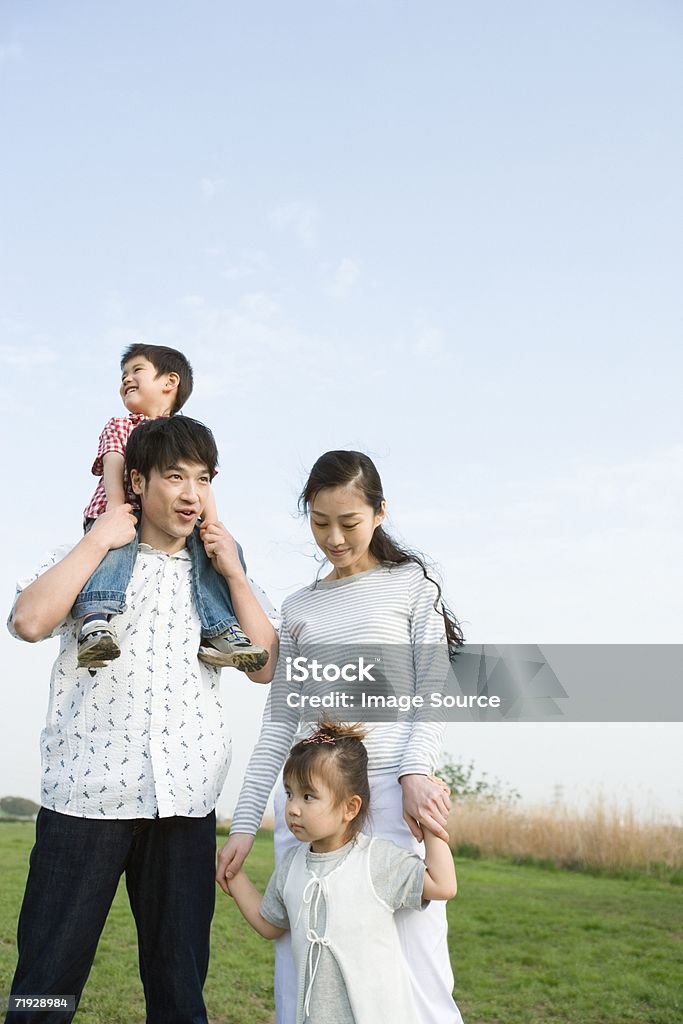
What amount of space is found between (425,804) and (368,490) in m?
0.78

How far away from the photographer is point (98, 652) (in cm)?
228

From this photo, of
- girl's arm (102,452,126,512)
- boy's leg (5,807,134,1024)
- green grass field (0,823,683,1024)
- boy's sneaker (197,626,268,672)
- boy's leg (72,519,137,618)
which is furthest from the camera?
green grass field (0,823,683,1024)

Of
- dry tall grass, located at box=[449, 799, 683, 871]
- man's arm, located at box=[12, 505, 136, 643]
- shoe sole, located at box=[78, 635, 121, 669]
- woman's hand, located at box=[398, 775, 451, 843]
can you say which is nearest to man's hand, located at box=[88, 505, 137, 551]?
man's arm, located at box=[12, 505, 136, 643]

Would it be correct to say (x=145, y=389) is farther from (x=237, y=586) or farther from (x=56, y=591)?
(x=56, y=591)

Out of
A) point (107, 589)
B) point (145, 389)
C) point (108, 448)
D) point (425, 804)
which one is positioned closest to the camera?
point (425, 804)

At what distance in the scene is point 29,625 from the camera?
7.53ft

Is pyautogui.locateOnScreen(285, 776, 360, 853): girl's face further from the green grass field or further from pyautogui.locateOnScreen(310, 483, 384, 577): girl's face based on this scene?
the green grass field

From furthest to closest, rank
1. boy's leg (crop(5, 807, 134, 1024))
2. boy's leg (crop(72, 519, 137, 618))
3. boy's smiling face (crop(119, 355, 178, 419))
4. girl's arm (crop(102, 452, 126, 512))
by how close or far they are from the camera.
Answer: boy's smiling face (crop(119, 355, 178, 419)) < girl's arm (crop(102, 452, 126, 512)) < boy's leg (crop(72, 519, 137, 618)) < boy's leg (crop(5, 807, 134, 1024))

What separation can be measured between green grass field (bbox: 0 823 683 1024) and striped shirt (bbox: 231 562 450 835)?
3.23 metres

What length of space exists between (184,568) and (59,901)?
2.66ft

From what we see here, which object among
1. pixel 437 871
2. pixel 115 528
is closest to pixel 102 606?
pixel 115 528

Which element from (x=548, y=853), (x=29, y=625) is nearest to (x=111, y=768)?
(x=29, y=625)

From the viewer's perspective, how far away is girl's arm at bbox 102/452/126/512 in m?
2.65

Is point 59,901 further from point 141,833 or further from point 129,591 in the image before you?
point 129,591
